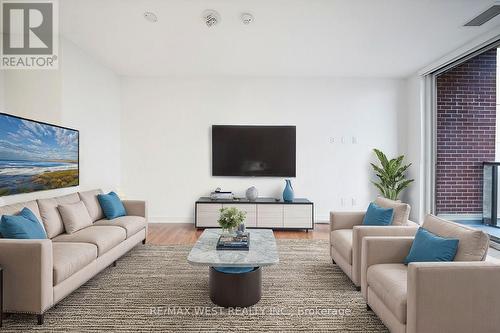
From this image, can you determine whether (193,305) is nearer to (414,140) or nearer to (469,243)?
(469,243)

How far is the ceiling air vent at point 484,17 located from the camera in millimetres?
3123

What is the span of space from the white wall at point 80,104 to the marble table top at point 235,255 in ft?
7.18

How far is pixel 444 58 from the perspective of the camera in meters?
4.46

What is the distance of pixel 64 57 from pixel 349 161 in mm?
4957

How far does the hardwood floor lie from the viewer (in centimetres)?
444

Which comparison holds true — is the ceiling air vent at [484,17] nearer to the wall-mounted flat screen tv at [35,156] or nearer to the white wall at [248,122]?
the white wall at [248,122]

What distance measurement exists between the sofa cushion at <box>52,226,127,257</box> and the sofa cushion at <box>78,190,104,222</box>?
41 centimetres

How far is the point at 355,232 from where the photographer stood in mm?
2713

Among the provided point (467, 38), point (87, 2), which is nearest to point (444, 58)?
point (467, 38)

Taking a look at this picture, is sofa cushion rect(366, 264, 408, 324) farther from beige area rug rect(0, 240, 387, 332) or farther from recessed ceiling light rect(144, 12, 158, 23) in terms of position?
recessed ceiling light rect(144, 12, 158, 23)

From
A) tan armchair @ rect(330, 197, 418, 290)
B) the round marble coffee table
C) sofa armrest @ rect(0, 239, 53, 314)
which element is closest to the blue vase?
tan armchair @ rect(330, 197, 418, 290)

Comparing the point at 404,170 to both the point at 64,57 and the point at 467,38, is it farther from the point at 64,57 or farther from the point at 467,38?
the point at 64,57

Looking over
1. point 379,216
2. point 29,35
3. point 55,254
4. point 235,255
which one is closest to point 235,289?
point 235,255

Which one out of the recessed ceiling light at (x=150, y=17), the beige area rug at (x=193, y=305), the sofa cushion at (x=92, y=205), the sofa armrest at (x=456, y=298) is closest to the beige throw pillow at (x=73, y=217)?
the sofa cushion at (x=92, y=205)
